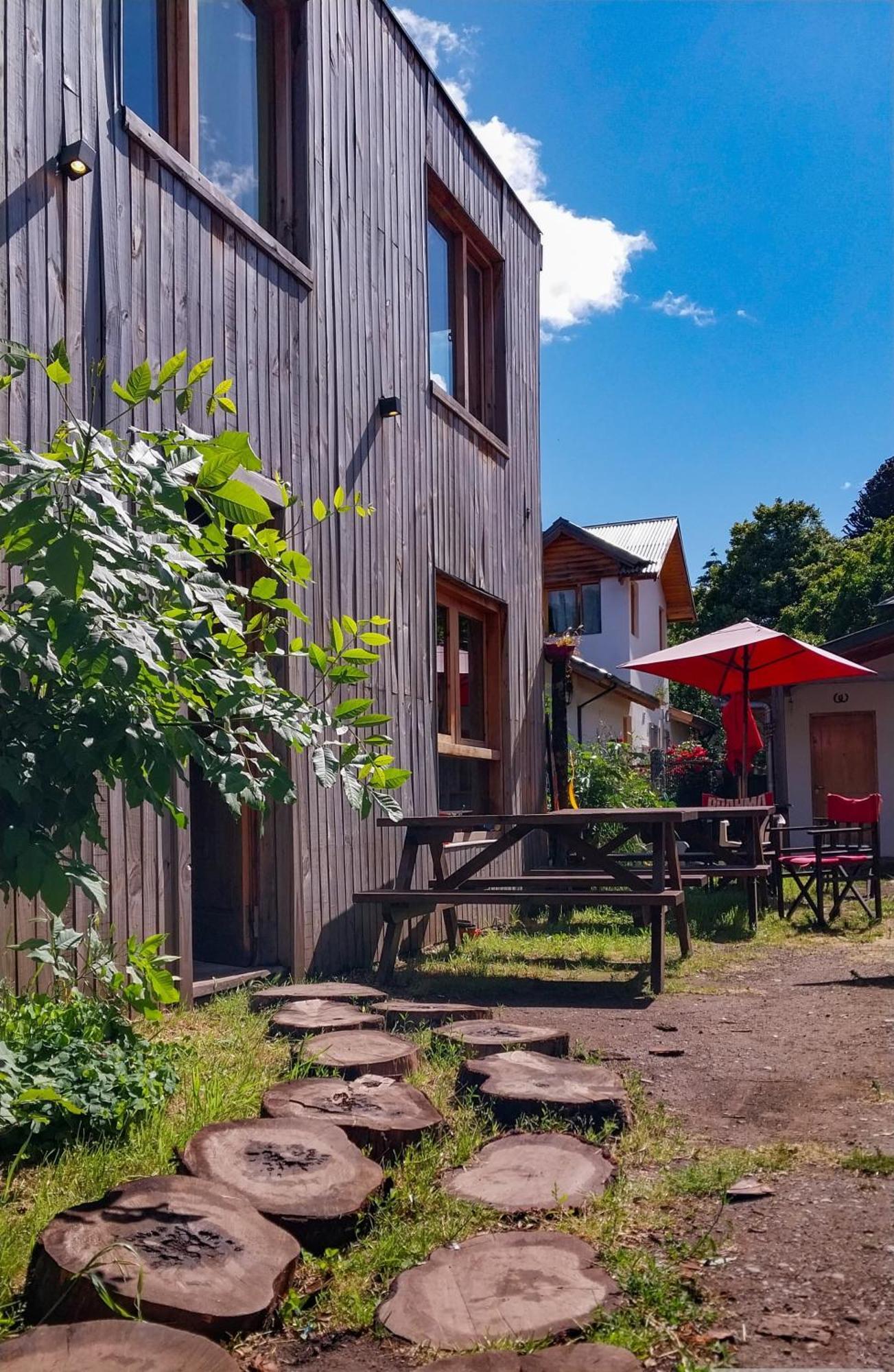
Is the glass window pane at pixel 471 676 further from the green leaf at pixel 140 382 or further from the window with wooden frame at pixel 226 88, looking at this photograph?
the green leaf at pixel 140 382

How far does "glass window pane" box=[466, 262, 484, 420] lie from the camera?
10000 millimetres

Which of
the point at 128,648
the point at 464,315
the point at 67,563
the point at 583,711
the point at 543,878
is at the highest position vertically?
the point at 464,315

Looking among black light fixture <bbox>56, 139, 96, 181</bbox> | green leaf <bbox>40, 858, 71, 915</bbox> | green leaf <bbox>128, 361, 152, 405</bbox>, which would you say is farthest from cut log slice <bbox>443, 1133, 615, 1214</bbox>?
black light fixture <bbox>56, 139, 96, 181</bbox>

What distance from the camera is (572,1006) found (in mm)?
5996

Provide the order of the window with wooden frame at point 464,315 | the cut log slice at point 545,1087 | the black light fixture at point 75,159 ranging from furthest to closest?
the window with wooden frame at point 464,315 → the black light fixture at point 75,159 → the cut log slice at point 545,1087

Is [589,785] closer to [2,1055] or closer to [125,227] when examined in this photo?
[125,227]

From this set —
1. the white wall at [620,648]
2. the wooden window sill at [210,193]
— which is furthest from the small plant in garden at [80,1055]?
the white wall at [620,648]

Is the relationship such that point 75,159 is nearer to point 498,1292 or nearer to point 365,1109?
point 365,1109

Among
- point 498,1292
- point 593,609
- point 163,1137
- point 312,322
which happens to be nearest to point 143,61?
point 312,322

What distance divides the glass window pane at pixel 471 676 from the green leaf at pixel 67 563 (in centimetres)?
745

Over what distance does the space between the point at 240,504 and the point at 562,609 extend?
26487 millimetres

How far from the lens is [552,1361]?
2.13m

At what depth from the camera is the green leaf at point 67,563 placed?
6.63ft

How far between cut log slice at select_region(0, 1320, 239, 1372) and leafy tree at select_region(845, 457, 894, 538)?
4697cm
